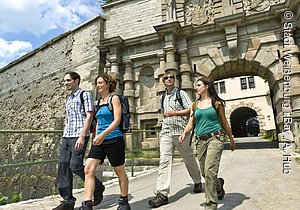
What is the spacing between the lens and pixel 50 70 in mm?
12984

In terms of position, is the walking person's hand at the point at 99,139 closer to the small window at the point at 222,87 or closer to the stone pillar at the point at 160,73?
the stone pillar at the point at 160,73

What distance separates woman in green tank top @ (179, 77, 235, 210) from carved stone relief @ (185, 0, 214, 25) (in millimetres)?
6618

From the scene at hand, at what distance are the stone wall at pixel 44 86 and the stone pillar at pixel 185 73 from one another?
3.72 metres

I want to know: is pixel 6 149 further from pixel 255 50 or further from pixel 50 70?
pixel 50 70

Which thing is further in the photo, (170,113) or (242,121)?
(242,121)

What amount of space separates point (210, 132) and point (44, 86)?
40.7 ft

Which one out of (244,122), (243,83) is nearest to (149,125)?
(243,83)

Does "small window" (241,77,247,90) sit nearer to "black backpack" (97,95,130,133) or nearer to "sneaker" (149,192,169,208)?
"sneaker" (149,192,169,208)

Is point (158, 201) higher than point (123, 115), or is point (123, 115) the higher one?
point (123, 115)

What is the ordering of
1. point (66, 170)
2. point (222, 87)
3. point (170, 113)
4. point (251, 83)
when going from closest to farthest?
point (66, 170) < point (170, 113) < point (251, 83) < point (222, 87)

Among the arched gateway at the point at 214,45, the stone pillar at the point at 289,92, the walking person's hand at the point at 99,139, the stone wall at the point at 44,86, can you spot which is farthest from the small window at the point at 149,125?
the walking person's hand at the point at 99,139

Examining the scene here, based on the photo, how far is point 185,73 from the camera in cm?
851

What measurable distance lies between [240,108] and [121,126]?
88.5 feet

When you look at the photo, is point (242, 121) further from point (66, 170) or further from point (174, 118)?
point (66, 170)
